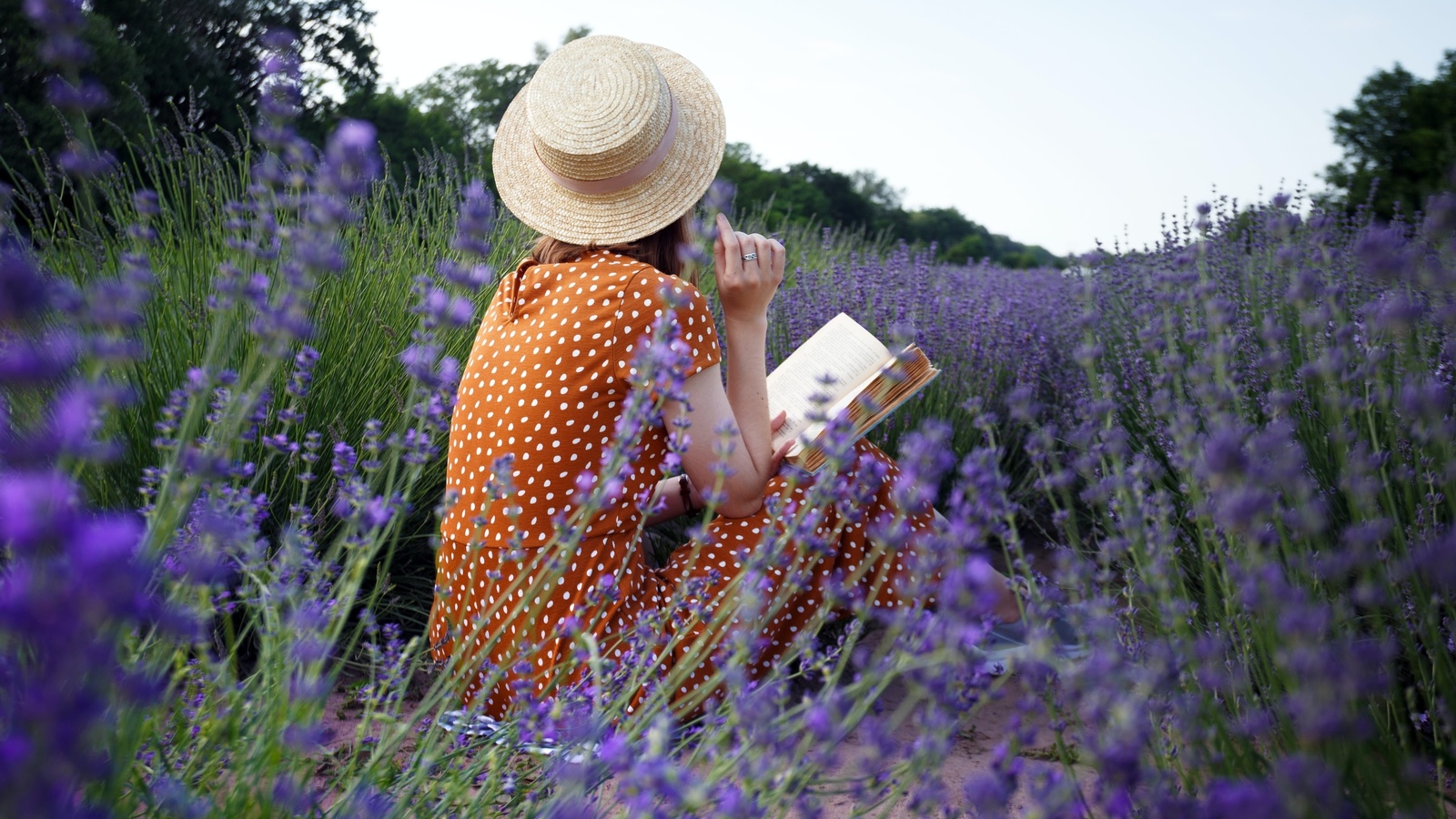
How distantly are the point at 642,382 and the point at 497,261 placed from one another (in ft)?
7.69

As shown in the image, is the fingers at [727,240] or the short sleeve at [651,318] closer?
the short sleeve at [651,318]

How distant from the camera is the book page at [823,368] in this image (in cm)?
209

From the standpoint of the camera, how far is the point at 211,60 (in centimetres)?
1138

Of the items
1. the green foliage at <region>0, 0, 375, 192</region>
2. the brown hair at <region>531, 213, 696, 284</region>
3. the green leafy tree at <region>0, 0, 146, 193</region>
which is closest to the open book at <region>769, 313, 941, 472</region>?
the brown hair at <region>531, 213, 696, 284</region>

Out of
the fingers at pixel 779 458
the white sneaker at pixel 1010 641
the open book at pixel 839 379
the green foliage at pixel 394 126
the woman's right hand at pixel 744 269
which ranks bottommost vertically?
the white sneaker at pixel 1010 641

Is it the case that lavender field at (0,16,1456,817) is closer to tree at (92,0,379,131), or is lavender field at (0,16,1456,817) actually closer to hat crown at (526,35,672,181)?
hat crown at (526,35,672,181)

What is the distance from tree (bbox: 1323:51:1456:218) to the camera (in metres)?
8.28

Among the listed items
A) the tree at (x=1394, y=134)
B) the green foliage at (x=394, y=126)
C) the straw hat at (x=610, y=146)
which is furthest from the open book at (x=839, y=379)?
the green foliage at (x=394, y=126)

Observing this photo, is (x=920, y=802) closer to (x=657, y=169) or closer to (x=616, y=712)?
(x=616, y=712)

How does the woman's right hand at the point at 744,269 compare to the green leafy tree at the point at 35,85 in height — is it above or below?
below

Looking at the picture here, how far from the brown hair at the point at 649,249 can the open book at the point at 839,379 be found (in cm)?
36

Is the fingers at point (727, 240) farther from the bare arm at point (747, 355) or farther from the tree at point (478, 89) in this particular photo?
the tree at point (478, 89)

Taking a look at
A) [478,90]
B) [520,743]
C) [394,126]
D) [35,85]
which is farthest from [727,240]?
[478,90]

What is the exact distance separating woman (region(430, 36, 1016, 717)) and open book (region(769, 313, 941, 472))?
119 mm
